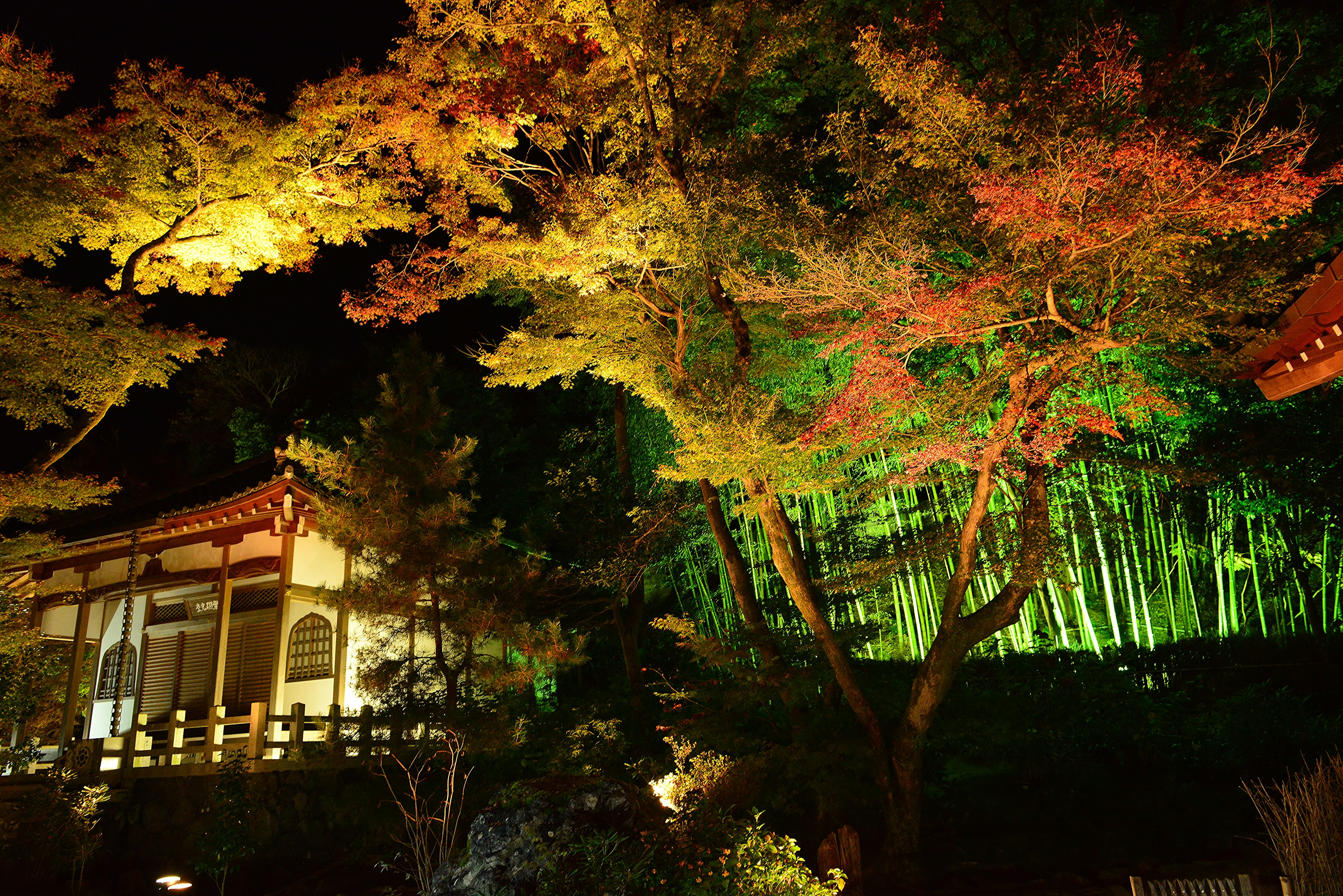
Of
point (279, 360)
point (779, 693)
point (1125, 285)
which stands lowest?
point (779, 693)

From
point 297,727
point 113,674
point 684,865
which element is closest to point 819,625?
point 684,865

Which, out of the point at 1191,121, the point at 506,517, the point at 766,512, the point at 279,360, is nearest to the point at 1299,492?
the point at 1191,121

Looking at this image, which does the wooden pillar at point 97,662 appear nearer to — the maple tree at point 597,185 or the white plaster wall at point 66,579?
the white plaster wall at point 66,579

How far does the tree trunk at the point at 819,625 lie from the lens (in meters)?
7.21

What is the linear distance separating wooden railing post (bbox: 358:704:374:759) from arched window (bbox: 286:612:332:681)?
118 inches

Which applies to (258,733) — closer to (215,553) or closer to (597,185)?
(215,553)

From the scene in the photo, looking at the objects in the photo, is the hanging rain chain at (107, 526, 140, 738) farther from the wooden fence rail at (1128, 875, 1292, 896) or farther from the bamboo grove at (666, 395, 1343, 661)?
the wooden fence rail at (1128, 875, 1292, 896)

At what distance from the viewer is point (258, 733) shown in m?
8.60

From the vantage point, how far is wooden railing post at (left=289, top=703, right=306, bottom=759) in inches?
342

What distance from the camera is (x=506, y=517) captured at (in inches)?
588

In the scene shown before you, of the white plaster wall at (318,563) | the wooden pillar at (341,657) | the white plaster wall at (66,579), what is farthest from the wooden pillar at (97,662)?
the wooden pillar at (341,657)

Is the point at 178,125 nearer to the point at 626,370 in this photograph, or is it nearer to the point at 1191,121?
the point at 626,370

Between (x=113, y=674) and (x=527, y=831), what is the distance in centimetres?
1058

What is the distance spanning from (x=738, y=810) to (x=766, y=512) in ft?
8.71
